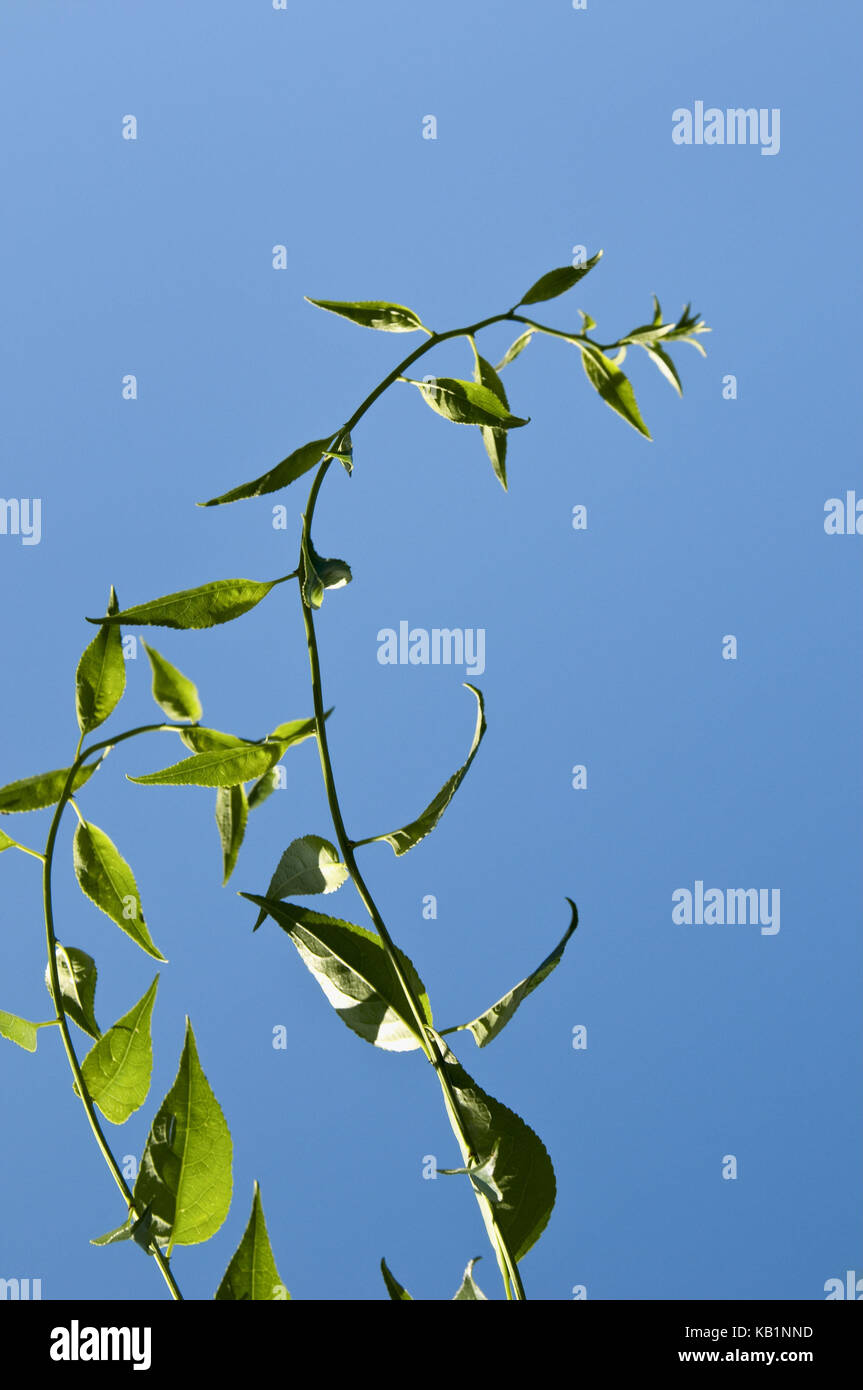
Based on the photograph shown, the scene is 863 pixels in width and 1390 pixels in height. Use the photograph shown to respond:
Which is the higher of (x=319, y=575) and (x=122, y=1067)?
(x=319, y=575)

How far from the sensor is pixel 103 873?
33cm

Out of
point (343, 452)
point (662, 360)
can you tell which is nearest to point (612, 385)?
point (662, 360)

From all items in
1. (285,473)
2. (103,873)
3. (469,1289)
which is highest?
(285,473)

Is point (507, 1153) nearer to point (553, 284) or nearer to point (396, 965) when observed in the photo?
point (396, 965)

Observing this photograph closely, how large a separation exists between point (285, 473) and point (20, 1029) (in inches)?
7.2

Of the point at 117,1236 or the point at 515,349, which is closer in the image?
the point at 117,1236

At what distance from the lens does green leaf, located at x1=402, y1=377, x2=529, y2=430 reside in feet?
1.02

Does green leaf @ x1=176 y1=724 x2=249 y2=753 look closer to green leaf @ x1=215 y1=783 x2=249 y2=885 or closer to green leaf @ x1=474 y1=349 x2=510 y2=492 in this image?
Result: green leaf @ x1=215 y1=783 x2=249 y2=885

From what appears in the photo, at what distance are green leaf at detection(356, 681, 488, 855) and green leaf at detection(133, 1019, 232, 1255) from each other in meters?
0.08

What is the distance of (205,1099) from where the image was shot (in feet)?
0.87

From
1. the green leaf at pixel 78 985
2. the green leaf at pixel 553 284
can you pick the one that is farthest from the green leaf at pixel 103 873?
the green leaf at pixel 553 284

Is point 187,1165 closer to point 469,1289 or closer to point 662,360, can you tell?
point 469,1289

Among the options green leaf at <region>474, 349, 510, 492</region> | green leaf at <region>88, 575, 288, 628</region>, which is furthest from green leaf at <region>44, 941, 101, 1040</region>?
green leaf at <region>474, 349, 510, 492</region>
